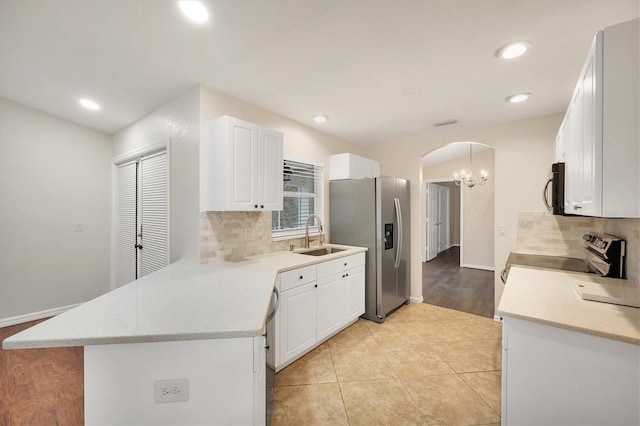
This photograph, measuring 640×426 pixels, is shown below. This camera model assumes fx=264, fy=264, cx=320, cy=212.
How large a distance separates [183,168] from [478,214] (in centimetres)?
635

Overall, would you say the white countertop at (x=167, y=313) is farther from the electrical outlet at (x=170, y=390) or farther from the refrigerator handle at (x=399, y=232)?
the refrigerator handle at (x=399, y=232)

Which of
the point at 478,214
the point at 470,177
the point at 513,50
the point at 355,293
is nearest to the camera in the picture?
the point at 513,50

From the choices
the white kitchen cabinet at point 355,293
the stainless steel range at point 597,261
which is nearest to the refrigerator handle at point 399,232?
the white kitchen cabinet at point 355,293

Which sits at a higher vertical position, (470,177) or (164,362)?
(470,177)

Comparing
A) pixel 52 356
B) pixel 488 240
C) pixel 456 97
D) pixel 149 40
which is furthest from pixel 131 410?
pixel 488 240

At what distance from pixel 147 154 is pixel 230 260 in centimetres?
173

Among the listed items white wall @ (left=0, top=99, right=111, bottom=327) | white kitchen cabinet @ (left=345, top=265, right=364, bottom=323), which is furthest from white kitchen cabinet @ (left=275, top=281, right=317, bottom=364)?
white wall @ (left=0, top=99, right=111, bottom=327)

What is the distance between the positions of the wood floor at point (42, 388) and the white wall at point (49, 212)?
3.56 feet

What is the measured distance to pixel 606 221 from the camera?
2.33 metres

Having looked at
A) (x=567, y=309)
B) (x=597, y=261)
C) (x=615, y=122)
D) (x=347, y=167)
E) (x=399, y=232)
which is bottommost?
(x=567, y=309)

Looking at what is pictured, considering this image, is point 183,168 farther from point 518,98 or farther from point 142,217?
point 518,98

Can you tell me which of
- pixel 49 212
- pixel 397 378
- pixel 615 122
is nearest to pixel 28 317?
pixel 49 212

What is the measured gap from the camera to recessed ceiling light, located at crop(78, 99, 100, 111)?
9.16ft

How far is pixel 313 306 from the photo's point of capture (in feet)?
8.18
